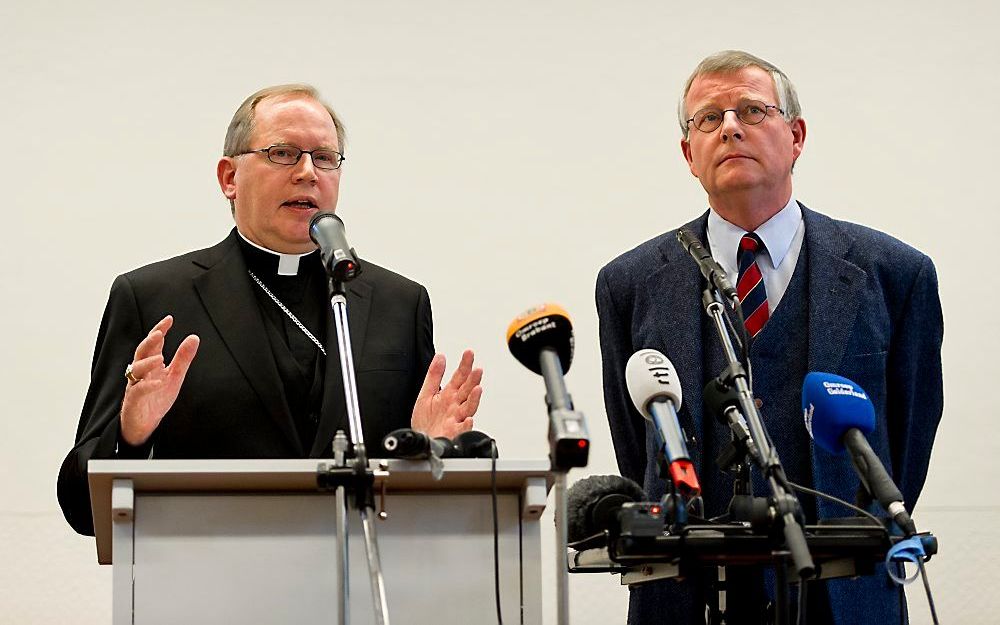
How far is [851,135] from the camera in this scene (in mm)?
5133

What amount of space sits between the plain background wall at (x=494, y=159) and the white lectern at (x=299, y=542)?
2.08 meters

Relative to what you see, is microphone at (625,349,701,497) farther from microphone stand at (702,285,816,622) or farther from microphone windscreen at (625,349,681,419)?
microphone stand at (702,285,816,622)

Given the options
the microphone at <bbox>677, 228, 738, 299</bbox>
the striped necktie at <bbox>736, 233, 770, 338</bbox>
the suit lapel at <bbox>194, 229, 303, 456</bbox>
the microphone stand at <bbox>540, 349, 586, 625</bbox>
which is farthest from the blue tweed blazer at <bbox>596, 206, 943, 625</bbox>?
the microphone stand at <bbox>540, 349, 586, 625</bbox>

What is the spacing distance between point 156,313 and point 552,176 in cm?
204

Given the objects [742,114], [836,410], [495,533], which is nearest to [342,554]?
[495,533]

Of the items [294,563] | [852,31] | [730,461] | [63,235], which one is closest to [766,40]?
[852,31]

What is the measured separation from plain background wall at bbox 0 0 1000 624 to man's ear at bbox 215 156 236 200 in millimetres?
1233

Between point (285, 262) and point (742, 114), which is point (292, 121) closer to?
point (285, 262)

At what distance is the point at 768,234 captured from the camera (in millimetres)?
3539

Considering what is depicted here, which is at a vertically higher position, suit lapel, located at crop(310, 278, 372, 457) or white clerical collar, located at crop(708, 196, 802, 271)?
white clerical collar, located at crop(708, 196, 802, 271)

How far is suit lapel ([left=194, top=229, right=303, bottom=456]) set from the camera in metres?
3.18

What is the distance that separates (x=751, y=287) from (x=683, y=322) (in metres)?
0.19

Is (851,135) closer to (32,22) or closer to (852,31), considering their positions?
(852,31)

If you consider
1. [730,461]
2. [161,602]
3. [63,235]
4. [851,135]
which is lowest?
[161,602]
